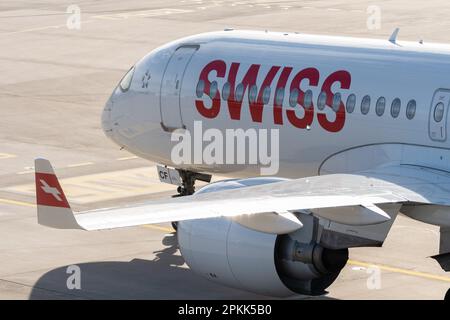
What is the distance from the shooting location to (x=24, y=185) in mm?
39969

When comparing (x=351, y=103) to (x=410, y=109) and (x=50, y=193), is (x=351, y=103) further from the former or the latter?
(x=50, y=193)

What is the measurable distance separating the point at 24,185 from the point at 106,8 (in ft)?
141

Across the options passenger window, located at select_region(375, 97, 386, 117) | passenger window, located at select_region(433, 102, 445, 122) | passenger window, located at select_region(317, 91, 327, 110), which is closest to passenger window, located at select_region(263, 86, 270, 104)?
passenger window, located at select_region(317, 91, 327, 110)

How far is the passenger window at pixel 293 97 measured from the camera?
31156 millimetres

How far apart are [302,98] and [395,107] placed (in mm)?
2345

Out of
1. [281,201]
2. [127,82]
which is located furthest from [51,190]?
[127,82]

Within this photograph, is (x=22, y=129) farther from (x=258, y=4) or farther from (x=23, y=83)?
(x=258, y=4)

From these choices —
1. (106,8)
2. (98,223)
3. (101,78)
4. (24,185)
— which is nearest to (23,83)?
(101,78)

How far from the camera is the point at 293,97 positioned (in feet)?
102

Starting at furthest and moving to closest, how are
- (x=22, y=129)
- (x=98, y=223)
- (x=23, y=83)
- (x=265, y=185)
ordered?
(x=23, y=83)
(x=22, y=129)
(x=265, y=185)
(x=98, y=223)

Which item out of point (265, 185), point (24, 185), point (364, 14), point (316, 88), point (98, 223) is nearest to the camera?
point (98, 223)

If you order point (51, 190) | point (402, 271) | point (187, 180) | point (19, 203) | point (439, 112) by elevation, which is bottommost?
point (402, 271)

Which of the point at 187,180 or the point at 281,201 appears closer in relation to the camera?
the point at 281,201

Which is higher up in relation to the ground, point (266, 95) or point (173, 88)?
point (266, 95)
